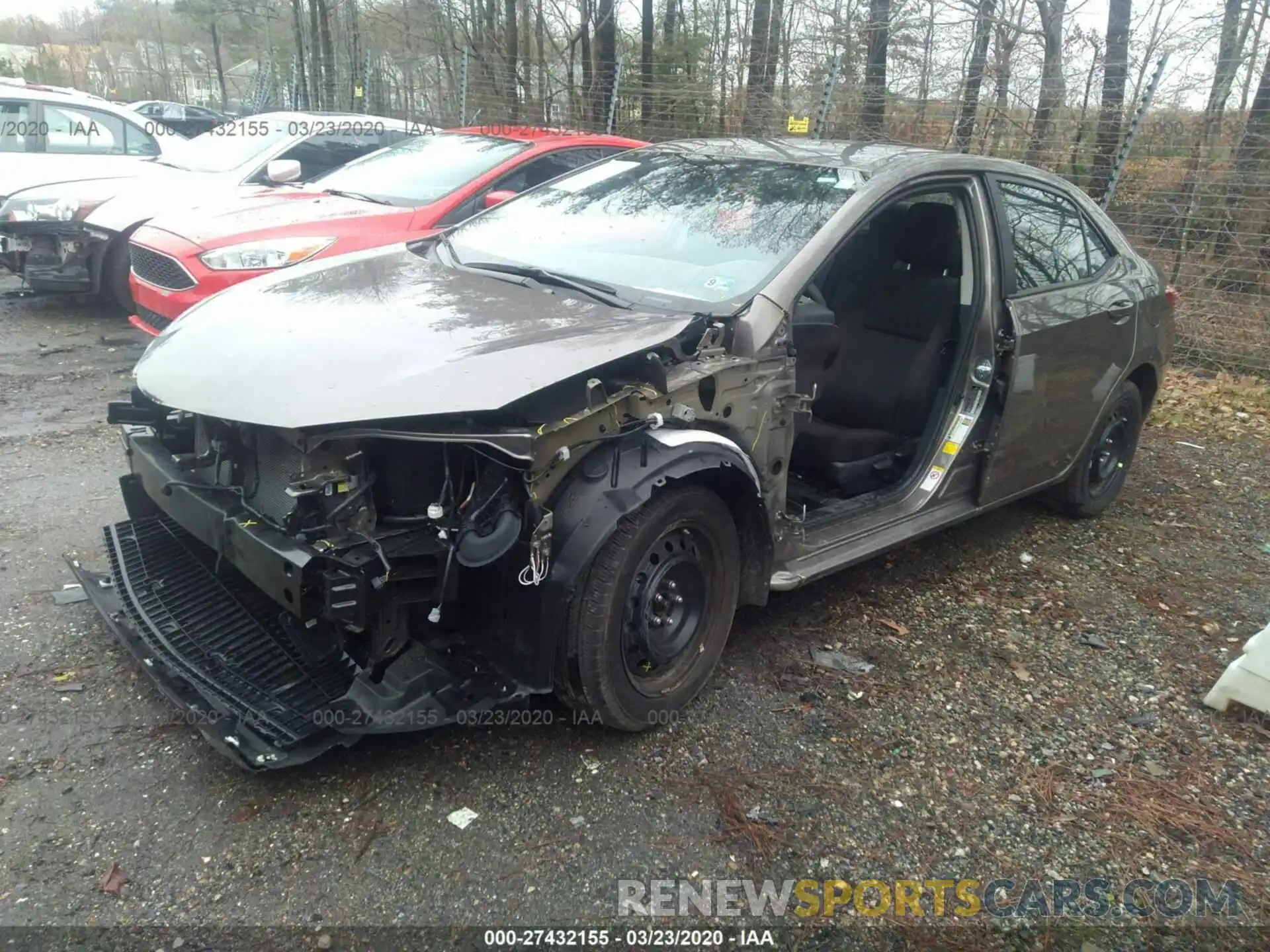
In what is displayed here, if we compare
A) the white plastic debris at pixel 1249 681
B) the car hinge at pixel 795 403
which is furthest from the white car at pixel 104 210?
the white plastic debris at pixel 1249 681

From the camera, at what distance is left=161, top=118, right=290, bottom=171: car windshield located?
8.36m

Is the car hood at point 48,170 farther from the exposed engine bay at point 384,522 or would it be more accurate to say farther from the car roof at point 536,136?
the exposed engine bay at point 384,522

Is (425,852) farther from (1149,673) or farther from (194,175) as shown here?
(194,175)

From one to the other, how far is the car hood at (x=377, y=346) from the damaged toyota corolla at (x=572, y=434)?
0.01 metres

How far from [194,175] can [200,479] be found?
20.9 feet

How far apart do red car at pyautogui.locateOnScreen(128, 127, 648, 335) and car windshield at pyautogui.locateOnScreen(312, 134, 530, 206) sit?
11mm

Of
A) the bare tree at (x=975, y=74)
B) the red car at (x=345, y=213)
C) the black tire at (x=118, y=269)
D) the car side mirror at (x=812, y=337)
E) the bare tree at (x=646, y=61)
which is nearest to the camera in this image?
→ the car side mirror at (x=812, y=337)

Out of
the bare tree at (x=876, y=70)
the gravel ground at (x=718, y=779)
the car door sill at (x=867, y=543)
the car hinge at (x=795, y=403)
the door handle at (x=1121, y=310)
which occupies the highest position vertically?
the bare tree at (x=876, y=70)

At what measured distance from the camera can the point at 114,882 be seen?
7.31 feet

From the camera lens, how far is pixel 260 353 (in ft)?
8.56

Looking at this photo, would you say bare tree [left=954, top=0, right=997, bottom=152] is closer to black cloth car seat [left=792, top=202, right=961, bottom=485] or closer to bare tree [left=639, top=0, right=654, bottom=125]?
bare tree [left=639, top=0, right=654, bottom=125]

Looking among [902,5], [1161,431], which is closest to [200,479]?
[1161,431]

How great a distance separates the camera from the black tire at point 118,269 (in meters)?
7.34

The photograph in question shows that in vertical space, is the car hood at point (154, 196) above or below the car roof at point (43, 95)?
below
